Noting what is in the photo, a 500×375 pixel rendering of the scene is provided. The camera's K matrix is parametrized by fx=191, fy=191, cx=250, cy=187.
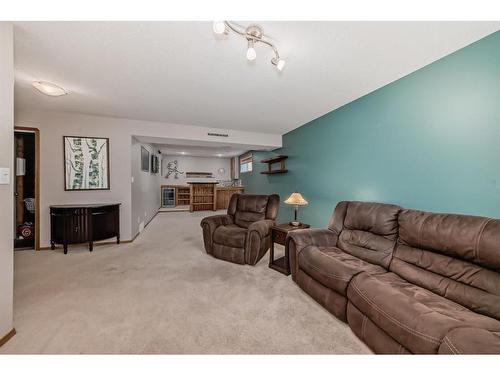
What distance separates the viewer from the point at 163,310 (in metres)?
1.71

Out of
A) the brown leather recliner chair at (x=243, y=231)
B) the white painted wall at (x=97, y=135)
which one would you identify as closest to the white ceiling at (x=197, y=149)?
the white painted wall at (x=97, y=135)

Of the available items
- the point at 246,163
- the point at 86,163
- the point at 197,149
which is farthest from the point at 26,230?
the point at 246,163

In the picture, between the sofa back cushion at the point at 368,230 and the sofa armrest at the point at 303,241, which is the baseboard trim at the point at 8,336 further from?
the sofa back cushion at the point at 368,230

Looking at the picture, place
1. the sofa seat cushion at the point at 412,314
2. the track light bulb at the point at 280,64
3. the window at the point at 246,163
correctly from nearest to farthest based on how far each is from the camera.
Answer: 1. the sofa seat cushion at the point at 412,314
2. the track light bulb at the point at 280,64
3. the window at the point at 246,163

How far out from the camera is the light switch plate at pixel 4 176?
4.20 feet

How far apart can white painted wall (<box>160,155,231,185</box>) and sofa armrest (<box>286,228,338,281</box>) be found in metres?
7.74

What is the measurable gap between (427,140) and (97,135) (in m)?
4.74

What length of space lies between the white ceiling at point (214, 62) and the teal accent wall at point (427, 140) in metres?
0.16

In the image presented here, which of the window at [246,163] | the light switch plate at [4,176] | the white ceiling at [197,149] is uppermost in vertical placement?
the white ceiling at [197,149]

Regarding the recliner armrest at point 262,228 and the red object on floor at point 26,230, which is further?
the red object on floor at point 26,230

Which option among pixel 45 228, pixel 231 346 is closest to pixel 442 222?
pixel 231 346

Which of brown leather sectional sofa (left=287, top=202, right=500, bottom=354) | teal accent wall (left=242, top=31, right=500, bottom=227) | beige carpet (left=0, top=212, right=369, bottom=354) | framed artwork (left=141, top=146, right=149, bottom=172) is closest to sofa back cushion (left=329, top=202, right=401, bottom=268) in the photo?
brown leather sectional sofa (left=287, top=202, right=500, bottom=354)

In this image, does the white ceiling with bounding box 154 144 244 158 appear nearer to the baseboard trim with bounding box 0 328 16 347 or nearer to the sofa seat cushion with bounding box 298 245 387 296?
the sofa seat cushion with bounding box 298 245 387 296
